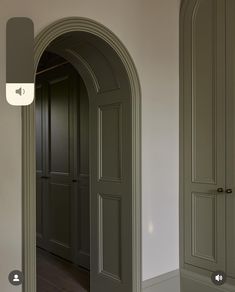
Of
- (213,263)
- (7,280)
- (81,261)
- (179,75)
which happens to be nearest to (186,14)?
(179,75)

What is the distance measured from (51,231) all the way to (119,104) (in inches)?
85.7

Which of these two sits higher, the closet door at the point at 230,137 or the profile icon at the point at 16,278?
the closet door at the point at 230,137

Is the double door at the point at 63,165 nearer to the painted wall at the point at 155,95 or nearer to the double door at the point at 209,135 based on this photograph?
the painted wall at the point at 155,95

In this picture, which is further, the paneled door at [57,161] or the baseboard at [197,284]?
the paneled door at [57,161]

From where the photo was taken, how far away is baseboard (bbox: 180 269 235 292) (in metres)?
2.67

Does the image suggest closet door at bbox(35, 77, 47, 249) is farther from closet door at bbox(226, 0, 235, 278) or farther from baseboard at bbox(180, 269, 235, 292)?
closet door at bbox(226, 0, 235, 278)

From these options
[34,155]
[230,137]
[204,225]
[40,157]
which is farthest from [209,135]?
[40,157]

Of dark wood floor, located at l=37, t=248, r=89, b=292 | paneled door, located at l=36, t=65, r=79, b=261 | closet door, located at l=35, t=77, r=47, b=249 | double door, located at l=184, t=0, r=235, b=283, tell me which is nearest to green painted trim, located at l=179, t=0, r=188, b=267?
double door, located at l=184, t=0, r=235, b=283

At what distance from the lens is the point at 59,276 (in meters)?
3.54

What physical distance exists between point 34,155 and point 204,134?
4.46 feet

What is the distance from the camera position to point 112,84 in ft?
9.34

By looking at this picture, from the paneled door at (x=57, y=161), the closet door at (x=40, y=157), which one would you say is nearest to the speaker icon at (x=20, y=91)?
the paneled door at (x=57, y=161)

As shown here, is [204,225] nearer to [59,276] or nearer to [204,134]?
[204,134]

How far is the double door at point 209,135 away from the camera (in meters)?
2.65
